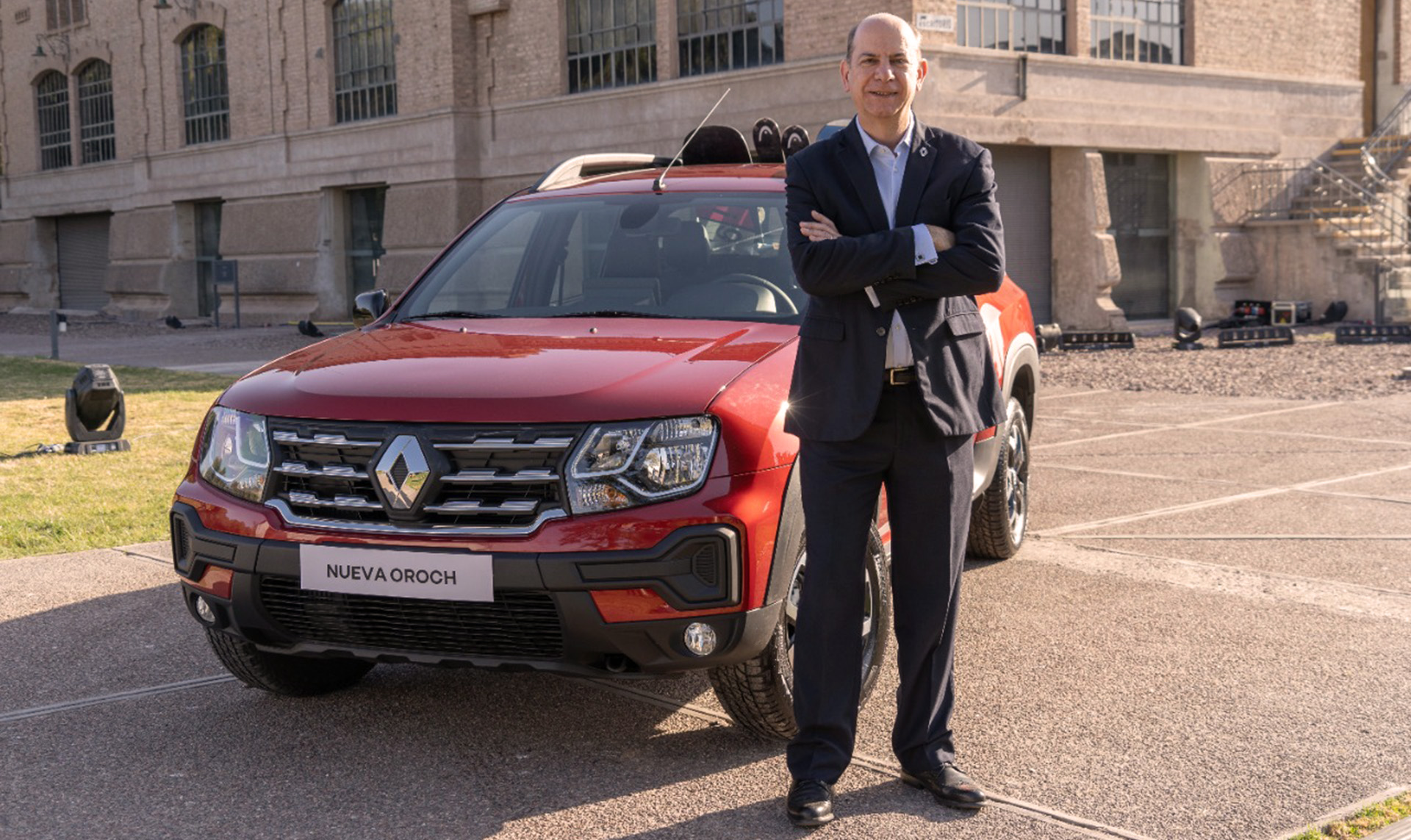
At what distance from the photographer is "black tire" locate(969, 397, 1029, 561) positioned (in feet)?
22.7

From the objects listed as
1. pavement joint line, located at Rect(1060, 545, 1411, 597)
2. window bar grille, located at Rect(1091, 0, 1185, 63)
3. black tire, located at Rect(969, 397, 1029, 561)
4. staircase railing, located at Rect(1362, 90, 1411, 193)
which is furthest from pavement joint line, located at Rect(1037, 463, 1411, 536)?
staircase railing, located at Rect(1362, 90, 1411, 193)

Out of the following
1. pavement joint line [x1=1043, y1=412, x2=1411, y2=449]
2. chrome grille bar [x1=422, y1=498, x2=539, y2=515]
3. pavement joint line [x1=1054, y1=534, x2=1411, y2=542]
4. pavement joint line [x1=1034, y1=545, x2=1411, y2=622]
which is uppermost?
chrome grille bar [x1=422, y1=498, x2=539, y2=515]

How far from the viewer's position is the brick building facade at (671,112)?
75.0 ft

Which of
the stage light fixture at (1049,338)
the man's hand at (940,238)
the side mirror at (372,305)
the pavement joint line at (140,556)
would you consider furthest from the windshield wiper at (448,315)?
the stage light fixture at (1049,338)

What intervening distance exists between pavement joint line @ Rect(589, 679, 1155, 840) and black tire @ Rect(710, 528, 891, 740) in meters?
0.18

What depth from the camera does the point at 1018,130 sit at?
22703mm

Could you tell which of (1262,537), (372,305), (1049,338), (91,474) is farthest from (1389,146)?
(372,305)

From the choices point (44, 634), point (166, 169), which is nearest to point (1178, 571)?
point (44, 634)

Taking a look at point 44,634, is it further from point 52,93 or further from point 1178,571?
point 52,93

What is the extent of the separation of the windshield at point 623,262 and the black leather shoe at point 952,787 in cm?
165

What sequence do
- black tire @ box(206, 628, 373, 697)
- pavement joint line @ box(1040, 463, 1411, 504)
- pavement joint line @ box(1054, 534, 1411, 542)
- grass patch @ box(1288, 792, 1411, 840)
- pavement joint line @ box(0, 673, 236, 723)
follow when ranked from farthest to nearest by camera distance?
pavement joint line @ box(1040, 463, 1411, 504) → pavement joint line @ box(1054, 534, 1411, 542) → pavement joint line @ box(0, 673, 236, 723) → black tire @ box(206, 628, 373, 697) → grass patch @ box(1288, 792, 1411, 840)

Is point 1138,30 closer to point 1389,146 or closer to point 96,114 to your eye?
point 1389,146

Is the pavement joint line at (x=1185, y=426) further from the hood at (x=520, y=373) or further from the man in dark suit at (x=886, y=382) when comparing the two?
the man in dark suit at (x=886, y=382)

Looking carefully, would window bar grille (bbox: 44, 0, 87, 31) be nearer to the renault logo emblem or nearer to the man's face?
the renault logo emblem
